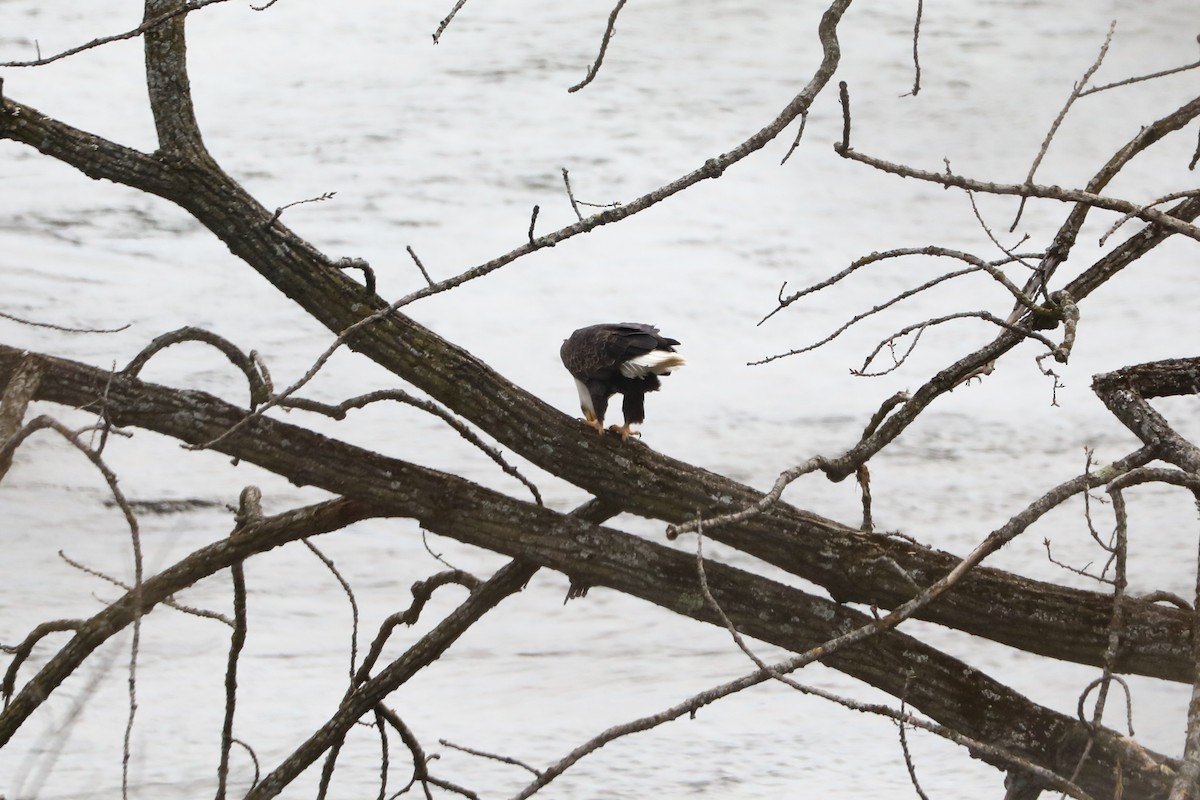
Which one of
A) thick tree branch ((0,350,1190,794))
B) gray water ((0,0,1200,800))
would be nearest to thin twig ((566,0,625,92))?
thick tree branch ((0,350,1190,794))

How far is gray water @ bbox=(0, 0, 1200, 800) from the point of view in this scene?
652 cm

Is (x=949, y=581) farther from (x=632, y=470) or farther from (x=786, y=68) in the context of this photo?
(x=786, y=68)

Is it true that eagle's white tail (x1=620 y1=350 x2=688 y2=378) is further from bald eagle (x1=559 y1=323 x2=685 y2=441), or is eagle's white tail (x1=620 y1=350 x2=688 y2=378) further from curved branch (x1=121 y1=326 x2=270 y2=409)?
curved branch (x1=121 y1=326 x2=270 y2=409)

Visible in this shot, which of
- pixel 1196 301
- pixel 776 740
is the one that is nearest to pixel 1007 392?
pixel 1196 301

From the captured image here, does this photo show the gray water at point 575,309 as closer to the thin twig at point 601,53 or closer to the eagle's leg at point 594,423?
the eagle's leg at point 594,423

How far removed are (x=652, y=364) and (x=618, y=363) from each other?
121 millimetres

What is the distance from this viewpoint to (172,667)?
268 inches

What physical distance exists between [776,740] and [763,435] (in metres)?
2.21

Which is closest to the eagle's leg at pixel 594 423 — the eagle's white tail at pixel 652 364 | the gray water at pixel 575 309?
the eagle's white tail at pixel 652 364

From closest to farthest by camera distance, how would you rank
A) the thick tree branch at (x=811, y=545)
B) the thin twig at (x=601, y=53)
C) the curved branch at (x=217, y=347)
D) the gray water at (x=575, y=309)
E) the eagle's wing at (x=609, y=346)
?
the thin twig at (x=601, y=53) < the thick tree branch at (x=811, y=545) < the curved branch at (x=217, y=347) < the eagle's wing at (x=609, y=346) < the gray water at (x=575, y=309)

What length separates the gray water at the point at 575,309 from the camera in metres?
6.52

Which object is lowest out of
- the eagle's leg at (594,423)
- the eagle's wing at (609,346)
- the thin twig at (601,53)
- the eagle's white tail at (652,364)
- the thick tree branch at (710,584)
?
the thick tree branch at (710,584)

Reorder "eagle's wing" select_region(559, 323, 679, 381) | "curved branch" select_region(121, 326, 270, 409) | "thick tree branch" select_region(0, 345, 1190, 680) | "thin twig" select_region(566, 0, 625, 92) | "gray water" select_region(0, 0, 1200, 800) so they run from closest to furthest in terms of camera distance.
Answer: "thin twig" select_region(566, 0, 625, 92) < "thick tree branch" select_region(0, 345, 1190, 680) < "curved branch" select_region(121, 326, 270, 409) < "eagle's wing" select_region(559, 323, 679, 381) < "gray water" select_region(0, 0, 1200, 800)

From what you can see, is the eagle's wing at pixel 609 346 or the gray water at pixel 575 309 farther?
the gray water at pixel 575 309
